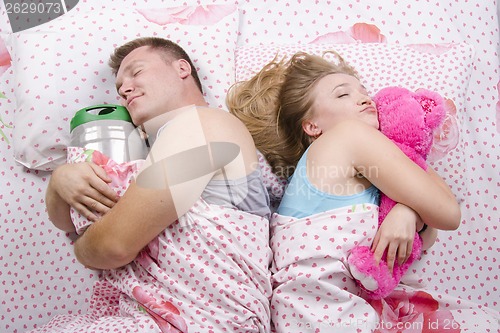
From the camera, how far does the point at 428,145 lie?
1.33m

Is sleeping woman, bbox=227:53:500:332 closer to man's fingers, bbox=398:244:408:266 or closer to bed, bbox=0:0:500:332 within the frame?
man's fingers, bbox=398:244:408:266

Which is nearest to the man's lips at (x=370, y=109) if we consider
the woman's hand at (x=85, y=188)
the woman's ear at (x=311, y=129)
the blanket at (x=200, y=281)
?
the woman's ear at (x=311, y=129)

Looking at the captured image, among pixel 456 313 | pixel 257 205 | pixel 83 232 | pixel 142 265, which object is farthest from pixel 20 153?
pixel 456 313

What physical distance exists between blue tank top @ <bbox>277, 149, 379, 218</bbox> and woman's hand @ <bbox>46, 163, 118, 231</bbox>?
1.24ft

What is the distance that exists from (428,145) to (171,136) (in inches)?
22.3

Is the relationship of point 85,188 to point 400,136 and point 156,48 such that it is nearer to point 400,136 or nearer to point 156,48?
point 156,48

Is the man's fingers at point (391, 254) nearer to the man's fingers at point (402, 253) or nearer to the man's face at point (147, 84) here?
the man's fingers at point (402, 253)

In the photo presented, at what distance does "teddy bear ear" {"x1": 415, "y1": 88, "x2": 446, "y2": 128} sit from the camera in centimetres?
131

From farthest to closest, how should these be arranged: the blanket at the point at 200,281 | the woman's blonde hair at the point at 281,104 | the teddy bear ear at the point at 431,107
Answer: the woman's blonde hair at the point at 281,104, the teddy bear ear at the point at 431,107, the blanket at the point at 200,281

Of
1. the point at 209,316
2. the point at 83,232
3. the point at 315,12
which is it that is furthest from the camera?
the point at 315,12

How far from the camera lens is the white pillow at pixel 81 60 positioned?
1483mm

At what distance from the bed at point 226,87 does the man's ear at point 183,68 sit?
0.42 ft

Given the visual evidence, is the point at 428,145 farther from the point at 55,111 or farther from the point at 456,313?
the point at 55,111

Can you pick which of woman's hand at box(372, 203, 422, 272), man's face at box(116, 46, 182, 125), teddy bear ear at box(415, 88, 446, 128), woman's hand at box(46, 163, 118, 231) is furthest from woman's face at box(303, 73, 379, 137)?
woman's hand at box(46, 163, 118, 231)
